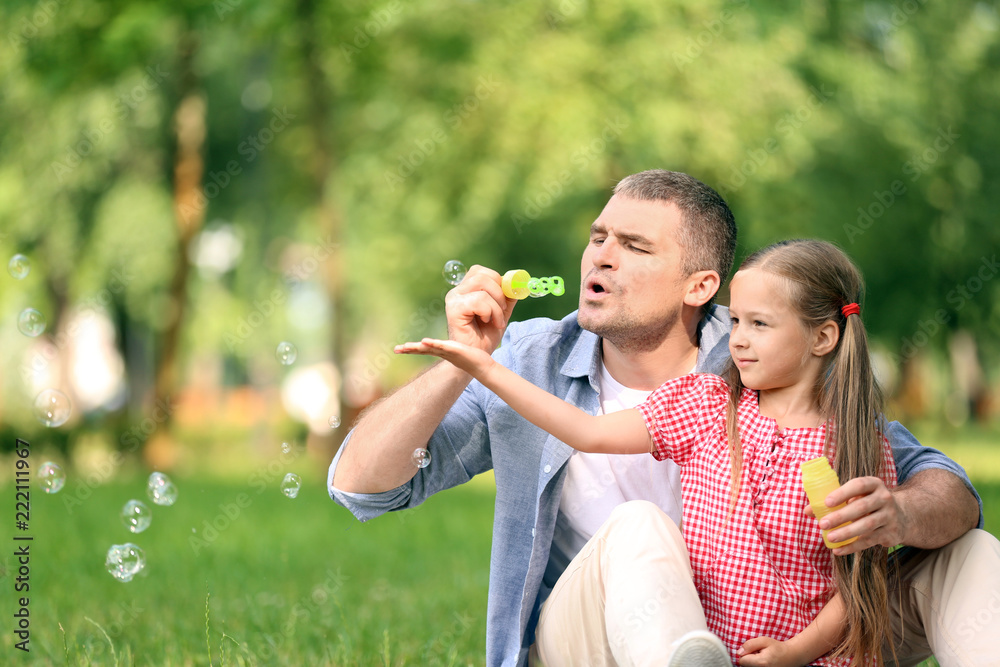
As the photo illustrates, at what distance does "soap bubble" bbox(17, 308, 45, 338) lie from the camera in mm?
4113

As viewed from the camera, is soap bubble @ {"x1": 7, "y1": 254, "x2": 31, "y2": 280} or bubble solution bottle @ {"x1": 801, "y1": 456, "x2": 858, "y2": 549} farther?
soap bubble @ {"x1": 7, "y1": 254, "x2": 31, "y2": 280}

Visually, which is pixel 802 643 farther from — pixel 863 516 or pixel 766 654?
pixel 863 516

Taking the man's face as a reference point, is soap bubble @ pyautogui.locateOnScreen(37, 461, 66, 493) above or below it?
below

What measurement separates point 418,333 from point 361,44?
7755 mm

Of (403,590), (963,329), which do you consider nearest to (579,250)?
(963,329)

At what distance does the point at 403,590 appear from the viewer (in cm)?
503

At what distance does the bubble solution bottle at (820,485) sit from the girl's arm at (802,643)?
0.74 ft

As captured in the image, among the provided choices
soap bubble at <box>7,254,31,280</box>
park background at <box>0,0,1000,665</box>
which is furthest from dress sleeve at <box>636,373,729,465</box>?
A: park background at <box>0,0,1000,665</box>

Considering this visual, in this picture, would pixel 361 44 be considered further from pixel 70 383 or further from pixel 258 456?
pixel 70 383

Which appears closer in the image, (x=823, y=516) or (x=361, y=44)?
(x=823, y=516)

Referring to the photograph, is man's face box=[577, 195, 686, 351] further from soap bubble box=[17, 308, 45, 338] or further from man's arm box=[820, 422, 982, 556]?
soap bubble box=[17, 308, 45, 338]

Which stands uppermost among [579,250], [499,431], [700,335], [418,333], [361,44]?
[700,335]

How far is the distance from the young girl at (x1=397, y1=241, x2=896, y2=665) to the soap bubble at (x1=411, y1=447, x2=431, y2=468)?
0.38 metres

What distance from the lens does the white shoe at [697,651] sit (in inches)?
77.5
